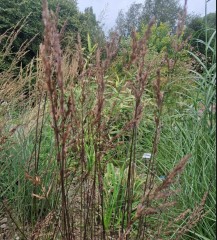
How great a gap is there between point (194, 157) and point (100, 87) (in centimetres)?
96

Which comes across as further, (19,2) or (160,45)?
(19,2)

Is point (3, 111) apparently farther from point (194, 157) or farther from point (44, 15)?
point (44, 15)

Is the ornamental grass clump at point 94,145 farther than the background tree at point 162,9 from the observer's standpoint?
No

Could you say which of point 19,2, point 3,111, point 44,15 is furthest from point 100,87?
point 19,2

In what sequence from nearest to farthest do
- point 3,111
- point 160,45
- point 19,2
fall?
point 3,111, point 160,45, point 19,2

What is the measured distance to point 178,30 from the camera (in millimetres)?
1296

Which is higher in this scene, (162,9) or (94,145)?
(162,9)

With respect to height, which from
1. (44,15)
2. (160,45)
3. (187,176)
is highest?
(160,45)

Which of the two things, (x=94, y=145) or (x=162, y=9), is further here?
(x=162, y=9)

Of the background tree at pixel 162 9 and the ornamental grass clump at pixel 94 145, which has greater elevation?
the background tree at pixel 162 9

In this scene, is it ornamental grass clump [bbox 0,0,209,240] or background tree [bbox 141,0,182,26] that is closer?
ornamental grass clump [bbox 0,0,209,240]

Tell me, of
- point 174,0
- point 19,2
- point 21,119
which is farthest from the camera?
point 174,0

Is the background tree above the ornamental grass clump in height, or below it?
above

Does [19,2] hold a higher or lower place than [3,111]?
higher
